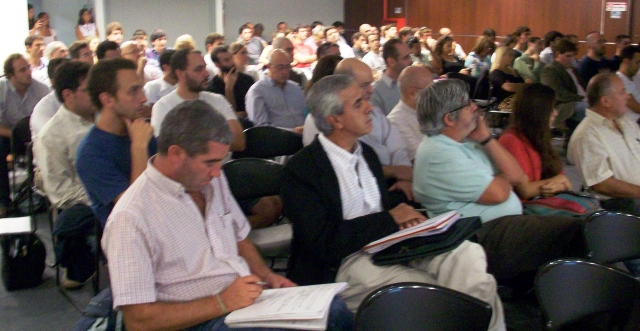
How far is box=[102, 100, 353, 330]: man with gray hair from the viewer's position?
175 centimetres

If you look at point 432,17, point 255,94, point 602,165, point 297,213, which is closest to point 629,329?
point 297,213

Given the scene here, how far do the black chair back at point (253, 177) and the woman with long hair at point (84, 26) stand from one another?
28.8 ft

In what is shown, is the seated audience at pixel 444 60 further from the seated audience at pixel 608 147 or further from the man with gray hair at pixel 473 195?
the man with gray hair at pixel 473 195

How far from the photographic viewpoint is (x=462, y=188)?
A: 266 centimetres

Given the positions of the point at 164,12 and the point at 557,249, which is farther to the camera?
the point at 164,12

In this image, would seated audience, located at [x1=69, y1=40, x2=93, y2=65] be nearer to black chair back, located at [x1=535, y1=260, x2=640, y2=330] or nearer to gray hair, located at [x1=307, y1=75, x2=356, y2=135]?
gray hair, located at [x1=307, y1=75, x2=356, y2=135]

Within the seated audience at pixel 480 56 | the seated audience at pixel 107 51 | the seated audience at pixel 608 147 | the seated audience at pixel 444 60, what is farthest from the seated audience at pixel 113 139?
the seated audience at pixel 480 56

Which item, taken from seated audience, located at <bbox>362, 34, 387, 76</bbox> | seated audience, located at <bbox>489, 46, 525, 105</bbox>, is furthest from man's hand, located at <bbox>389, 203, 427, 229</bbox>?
seated audience, located at <bbox>362, 34, 387, 76</bbox>

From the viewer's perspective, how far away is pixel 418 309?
175 centimetres

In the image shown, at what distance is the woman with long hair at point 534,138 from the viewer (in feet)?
10.8

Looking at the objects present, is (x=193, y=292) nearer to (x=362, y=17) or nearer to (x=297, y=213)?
(x=297, y=213)

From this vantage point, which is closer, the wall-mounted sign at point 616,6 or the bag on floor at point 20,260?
the bag on floor at point 20,260

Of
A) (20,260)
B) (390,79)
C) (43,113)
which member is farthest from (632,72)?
(20,260)

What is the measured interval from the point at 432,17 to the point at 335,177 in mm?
12845
